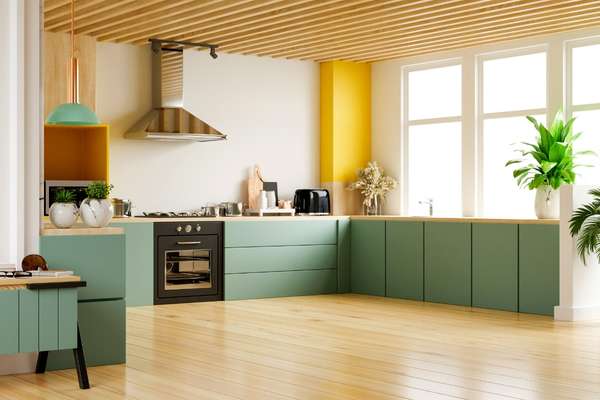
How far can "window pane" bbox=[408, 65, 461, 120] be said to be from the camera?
31.3 feet

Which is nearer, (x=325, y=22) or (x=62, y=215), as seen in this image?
(x=62, y=215)

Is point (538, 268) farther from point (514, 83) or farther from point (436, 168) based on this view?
point (436, 168)

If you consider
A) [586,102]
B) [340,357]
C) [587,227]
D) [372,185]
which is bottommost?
[340,357]

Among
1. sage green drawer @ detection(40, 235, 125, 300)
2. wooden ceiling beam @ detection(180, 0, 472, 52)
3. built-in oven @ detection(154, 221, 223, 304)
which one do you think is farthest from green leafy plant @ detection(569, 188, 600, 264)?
sage green drawer @ detection(40, 235, 125, 300)

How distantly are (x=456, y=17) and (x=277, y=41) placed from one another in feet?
6.25

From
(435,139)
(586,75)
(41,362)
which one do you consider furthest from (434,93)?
(41,362)

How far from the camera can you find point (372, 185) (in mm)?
10031

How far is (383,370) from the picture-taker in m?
5.33

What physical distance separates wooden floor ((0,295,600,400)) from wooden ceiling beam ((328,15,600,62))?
2.49 metres

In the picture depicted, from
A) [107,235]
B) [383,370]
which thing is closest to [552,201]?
[383,370]

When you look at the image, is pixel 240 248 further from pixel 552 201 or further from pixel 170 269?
pixel 552 201

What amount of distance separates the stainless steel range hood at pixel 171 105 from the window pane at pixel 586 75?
3.27 meters

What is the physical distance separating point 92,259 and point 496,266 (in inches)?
157

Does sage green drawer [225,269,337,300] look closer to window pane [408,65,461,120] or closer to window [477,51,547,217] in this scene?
window [477,51,547,217]
